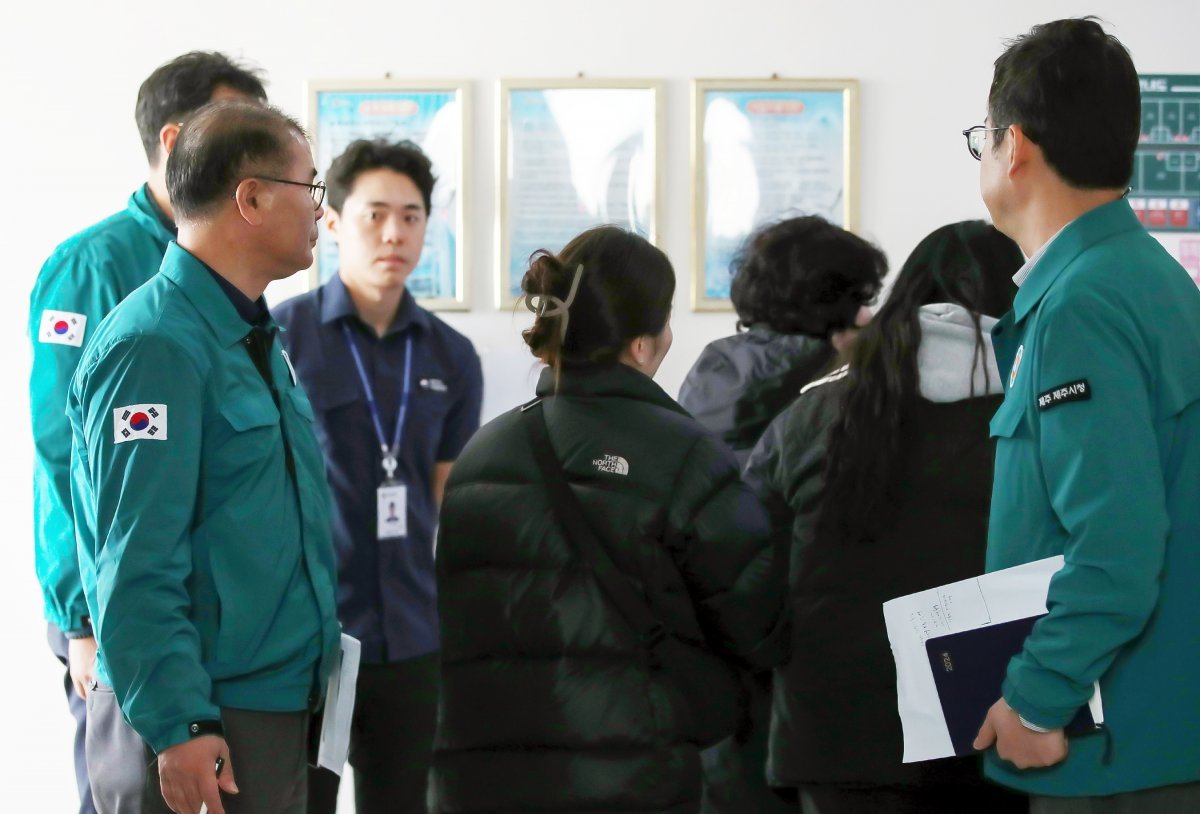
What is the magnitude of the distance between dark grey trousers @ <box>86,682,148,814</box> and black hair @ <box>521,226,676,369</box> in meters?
0.74

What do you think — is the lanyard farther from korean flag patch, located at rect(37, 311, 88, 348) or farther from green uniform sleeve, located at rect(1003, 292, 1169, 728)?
green uniform sleeve, located at rect(1003, 292, 1169, 728)

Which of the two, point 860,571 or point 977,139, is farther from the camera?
point 860,571

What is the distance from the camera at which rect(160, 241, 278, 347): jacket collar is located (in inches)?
62.1

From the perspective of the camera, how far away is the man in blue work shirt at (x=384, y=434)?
2533 millimetres

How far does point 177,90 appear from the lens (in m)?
2.21

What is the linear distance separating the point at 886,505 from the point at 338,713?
0.83 m

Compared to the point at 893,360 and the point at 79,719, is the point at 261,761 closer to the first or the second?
the point at 79,719

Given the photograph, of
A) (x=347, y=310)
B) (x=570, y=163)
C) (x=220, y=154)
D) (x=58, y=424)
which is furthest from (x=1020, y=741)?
(x=570, y=163)

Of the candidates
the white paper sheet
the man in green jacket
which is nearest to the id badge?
the white paper sheet

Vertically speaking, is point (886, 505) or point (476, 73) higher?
point (476, 73)

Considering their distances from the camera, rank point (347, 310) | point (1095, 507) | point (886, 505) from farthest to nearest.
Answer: point (347, 310) < point (886, 505) < point (1095, 507)

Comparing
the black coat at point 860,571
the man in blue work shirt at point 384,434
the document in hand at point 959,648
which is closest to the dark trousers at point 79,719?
the man in blue work shirt at point 384,434

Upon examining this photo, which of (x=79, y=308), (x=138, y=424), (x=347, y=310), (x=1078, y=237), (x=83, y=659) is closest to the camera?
(x=1078, y=237)

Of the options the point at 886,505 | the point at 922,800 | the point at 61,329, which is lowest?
the point at 922,800
